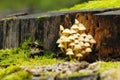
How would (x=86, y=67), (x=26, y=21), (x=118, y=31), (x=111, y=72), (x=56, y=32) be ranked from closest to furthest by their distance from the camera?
(x=111, y=72)
(x=86, y=67)
(x=118, y=31)
(x=56, y=32)
(x=26, y=21)

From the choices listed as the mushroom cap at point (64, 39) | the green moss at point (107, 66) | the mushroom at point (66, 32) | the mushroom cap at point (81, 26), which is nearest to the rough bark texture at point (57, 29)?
the mushroom cap at point (81, 26)

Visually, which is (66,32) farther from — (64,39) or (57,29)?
(57,29)

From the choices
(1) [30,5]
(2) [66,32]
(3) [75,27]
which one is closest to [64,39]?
(2) [66,32]

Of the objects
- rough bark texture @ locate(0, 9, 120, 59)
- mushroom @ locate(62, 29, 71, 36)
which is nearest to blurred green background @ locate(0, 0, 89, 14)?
rough bark texture @ locate(0, 9, 120, 59)

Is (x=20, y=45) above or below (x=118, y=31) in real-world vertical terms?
below

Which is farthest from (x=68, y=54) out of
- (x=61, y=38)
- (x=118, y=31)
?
(x=118, y=31)

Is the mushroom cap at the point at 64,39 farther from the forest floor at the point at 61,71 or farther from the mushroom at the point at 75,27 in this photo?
the forest floor at the point at 61,71

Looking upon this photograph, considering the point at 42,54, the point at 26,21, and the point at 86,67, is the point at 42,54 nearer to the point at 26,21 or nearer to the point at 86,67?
the point at 26,21

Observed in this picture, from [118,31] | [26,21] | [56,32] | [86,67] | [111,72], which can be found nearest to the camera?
[111,72]
